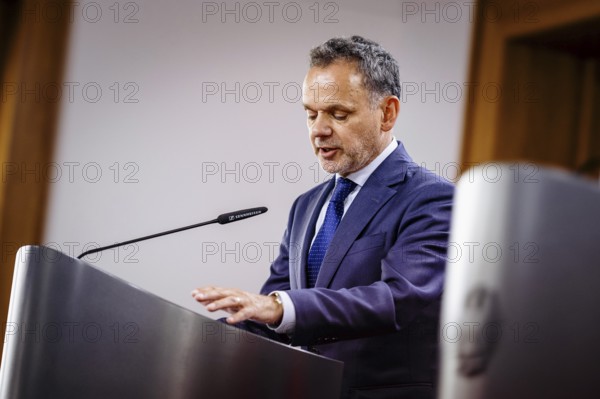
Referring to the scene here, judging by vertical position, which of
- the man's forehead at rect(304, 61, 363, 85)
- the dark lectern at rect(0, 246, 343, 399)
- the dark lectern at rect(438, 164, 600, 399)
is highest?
the man's forehead at rect(304, 61, 363, 85)

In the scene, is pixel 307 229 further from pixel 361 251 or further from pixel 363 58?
pixel 363 58

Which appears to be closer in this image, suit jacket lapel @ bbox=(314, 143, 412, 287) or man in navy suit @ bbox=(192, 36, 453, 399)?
man in navy suit @ bbox=(192, 36, 453, 399)

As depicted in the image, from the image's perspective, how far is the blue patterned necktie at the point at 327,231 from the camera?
5.95 ft

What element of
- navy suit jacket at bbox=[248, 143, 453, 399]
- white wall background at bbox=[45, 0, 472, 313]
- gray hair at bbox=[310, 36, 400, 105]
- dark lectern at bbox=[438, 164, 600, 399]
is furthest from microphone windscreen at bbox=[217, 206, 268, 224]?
white wall background at bbox=[45, 0, 472, 313]

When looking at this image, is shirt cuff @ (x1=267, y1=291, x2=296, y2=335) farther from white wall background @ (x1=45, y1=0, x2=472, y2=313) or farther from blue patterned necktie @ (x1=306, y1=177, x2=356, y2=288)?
white wall background @ (x1=45, y1=0, x2=472, y2=313)

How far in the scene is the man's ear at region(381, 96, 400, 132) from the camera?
→ 6.47 ft

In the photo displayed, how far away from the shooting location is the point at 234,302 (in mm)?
1221

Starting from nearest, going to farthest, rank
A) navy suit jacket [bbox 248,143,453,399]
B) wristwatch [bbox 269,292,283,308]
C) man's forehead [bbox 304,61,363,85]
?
1. wristwatch [bbox 269,292,283,308]
2. navy suit jacket [bbox 248,143,453,399]
3. man's forehead [bbox 304,61,363,85]

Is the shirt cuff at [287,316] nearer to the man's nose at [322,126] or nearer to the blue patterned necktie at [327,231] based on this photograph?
the blue patterned necktie at [327,231]

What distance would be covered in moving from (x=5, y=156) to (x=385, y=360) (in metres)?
1.84

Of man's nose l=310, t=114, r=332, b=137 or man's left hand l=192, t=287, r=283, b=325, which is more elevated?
man's nose l=310, t=114, r=332, b=137

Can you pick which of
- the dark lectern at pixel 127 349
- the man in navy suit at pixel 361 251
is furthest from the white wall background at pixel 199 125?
the dark lectern at pixel 127 349

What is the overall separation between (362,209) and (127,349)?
73cm

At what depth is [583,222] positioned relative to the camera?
75 centimetres
